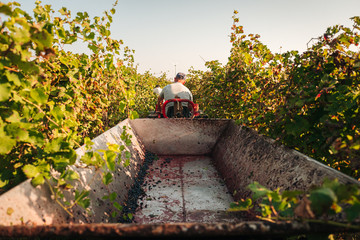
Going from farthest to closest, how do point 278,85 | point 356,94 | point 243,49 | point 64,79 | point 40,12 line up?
point 243,49, point 278,85, point 64,79, point 40,12, point 356,94

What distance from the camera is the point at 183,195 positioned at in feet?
8.86

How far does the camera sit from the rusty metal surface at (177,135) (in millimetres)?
4008

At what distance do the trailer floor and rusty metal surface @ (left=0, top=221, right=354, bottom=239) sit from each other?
55.2 inches

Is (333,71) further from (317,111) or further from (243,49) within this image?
(243,49)

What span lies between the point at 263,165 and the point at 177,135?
2191 millimetres

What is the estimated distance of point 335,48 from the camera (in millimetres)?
1949

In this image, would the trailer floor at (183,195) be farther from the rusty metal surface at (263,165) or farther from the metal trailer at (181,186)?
the rusty metal surface at (263,165)

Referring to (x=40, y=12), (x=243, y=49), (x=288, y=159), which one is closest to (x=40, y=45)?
(x=40, y=12)

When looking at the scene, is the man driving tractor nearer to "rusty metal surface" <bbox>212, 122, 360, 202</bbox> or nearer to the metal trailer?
the metal trailer

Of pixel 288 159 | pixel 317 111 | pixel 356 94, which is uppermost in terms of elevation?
pixel 356 94

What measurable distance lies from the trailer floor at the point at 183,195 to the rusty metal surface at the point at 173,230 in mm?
1401

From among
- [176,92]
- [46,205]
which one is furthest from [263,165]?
[176,92]

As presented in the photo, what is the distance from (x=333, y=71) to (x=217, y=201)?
185 centimetres

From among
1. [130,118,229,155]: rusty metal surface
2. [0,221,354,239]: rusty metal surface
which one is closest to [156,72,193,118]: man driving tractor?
[130,118,229,155]: rusty metal surface
